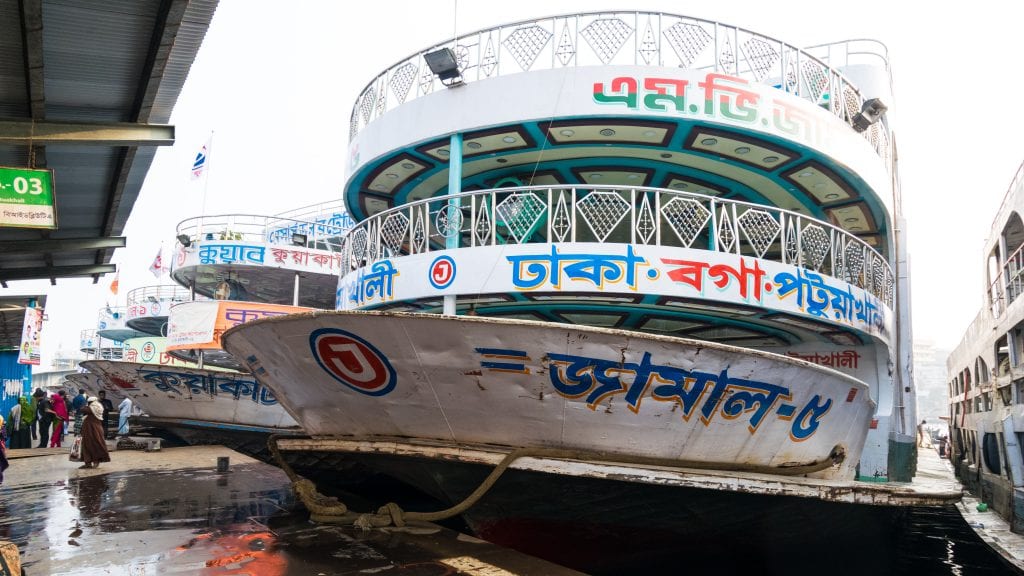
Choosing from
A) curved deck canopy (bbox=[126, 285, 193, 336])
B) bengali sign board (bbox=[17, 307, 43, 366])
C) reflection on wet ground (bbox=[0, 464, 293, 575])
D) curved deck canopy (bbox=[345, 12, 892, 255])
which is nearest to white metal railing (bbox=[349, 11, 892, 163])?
curved deck canopy (bbox=[345, 12, 892, 255])

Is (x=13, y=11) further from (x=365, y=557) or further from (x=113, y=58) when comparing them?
(x=365, y=557)

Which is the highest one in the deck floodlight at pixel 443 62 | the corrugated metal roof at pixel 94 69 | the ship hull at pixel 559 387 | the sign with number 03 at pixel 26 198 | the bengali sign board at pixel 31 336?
the deck floodlight at pixel 443 62

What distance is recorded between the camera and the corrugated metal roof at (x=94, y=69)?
5.95m

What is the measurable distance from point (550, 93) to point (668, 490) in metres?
4.81

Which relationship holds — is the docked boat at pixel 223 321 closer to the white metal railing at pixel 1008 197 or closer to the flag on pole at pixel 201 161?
the flag on pole at pixel 201 161

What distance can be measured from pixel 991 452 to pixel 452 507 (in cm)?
1147

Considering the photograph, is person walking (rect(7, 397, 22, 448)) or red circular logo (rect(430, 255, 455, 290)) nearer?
red circular logo (rect(430, 255, 455, 290))

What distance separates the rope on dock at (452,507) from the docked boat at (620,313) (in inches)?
1.3

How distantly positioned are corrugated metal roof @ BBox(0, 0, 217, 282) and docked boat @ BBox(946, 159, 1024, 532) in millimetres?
11179

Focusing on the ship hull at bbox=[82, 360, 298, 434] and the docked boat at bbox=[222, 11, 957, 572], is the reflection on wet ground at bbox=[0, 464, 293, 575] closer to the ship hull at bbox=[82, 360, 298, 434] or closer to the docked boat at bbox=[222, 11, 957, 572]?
the docked boat at bbox=[222, 11, 957, 572]

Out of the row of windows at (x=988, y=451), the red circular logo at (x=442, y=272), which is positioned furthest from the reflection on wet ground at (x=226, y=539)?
the red circular logo at (x=442, y=272)

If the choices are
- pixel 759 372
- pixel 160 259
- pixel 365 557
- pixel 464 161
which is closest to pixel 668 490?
pixel 759 372

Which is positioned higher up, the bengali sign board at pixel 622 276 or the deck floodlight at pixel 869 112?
the deck floodlight at pixel 869 112

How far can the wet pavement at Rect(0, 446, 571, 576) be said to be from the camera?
4891 mm
